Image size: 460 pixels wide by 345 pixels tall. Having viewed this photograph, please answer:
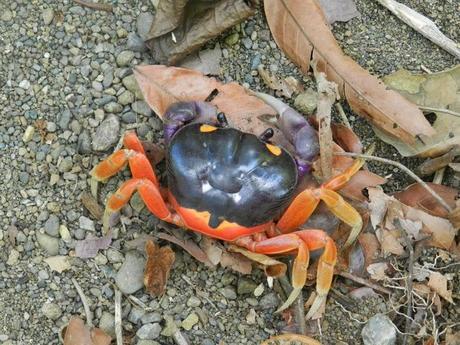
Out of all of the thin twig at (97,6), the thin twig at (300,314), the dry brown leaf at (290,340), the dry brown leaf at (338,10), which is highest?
the thin twig at (97,6)

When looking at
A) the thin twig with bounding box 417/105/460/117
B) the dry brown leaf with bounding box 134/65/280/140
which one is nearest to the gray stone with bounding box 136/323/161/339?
the dry brown leaf with bounding box 134/65/280/140

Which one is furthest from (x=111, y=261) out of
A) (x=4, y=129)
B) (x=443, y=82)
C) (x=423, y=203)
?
(x=443, y=82)

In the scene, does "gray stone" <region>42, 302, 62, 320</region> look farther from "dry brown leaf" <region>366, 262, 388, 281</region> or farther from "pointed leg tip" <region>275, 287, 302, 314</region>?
"dry brown leaf" <region>366, 262, 388, 281</region>

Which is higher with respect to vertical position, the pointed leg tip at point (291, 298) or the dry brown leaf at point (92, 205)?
the dry brown leaf at point (92, 205)

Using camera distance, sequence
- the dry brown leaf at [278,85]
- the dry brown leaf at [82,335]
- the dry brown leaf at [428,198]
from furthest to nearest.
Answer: the dry brown leaf at [278,85], the dry brown leaf at [428,198], the dry brown leaf at [82,335]

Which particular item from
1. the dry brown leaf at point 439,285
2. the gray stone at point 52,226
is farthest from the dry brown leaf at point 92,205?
the dry brown leaf at point 439,285

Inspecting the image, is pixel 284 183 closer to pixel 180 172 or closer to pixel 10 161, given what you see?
pixel 180 172

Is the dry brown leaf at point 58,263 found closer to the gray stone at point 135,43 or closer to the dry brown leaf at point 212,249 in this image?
the dry brown leaf at point 212,249
